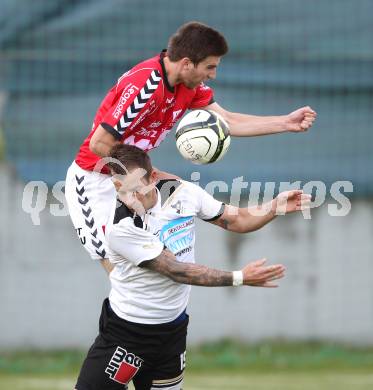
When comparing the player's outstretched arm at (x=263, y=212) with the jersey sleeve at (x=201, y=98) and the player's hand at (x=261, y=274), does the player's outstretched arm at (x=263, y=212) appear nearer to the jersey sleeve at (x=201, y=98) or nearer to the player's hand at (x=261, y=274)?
the player's hand at (x=261, y=274)

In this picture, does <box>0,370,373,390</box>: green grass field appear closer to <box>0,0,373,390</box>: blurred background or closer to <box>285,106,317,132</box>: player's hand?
<box>0,0,373,390</box>: blurred background

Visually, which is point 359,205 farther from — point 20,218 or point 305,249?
point 20,218

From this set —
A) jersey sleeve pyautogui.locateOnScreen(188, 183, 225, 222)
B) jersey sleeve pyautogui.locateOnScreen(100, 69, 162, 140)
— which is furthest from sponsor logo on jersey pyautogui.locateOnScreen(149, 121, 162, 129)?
jersey sleeve pyautogui.locateOnScreen(188, 183, 225, 222)

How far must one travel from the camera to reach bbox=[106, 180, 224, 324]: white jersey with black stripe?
5.92 meters

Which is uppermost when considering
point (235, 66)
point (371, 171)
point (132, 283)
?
point (235, 66)

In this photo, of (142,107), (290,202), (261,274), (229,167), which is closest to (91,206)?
(142,107)

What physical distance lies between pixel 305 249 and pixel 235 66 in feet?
6.52

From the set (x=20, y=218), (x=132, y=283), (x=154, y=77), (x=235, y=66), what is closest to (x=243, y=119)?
(x=154, y=77)

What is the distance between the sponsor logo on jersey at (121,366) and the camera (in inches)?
237

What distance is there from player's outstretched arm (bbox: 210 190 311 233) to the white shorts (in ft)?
3.05

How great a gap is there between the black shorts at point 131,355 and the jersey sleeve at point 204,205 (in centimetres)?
65

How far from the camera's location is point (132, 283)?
19.9 feet

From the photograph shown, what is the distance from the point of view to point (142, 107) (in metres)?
6.67

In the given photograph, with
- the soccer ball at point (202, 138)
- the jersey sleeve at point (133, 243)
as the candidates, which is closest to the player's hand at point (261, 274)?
the jersey sleeve at point (133, 243)
